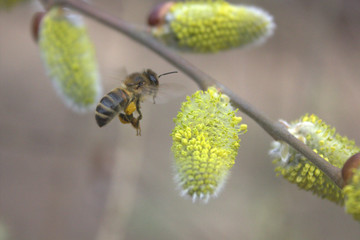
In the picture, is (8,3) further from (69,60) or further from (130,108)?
(130,108)

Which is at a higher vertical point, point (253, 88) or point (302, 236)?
point (253, 88)

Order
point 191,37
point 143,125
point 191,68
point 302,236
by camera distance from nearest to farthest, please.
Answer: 1. point 191,68
2. point 191,37
3. point 302,236
4. point 143,125

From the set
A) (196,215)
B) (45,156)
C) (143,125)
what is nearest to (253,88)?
(143,125)

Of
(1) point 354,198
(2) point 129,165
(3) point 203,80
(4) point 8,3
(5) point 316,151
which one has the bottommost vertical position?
(2) point 129,165

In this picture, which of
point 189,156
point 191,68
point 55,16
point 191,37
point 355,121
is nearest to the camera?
point 189,156

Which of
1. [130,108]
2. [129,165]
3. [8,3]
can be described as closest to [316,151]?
[130,108]

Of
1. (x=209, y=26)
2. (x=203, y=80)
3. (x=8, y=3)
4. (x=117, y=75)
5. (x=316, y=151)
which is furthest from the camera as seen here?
(x=8, y=3)

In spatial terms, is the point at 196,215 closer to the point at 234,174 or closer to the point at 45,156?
the point at 234,174
